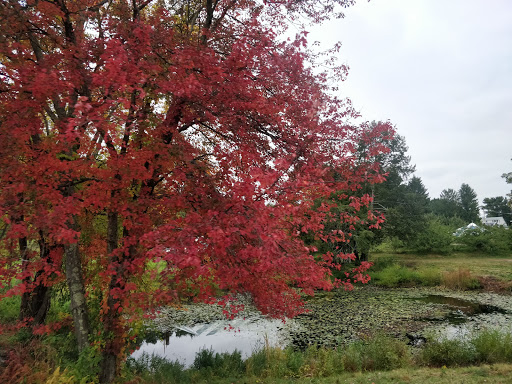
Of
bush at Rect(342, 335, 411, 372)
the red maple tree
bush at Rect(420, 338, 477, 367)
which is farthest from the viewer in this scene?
bush at Rect(342, 335, 411, 372)

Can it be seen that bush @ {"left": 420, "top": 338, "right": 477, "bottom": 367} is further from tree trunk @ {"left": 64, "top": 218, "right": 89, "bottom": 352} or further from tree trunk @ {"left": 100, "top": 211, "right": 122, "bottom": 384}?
tree trunk @ {"left": 64, "top": 218, "right": 89, "bottom": 352}

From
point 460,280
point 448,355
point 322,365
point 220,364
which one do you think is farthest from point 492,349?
point 460,280

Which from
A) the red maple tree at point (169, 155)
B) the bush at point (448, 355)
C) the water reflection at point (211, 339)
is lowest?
the water reflection at point (211, 339)

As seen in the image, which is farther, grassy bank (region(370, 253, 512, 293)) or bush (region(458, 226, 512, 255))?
bush (region(458, 226, 512, 255))

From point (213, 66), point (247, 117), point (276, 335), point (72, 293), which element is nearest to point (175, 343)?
point (276, 335)

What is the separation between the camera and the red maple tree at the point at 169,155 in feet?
13.0

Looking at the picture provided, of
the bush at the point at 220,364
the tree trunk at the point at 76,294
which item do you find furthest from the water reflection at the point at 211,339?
the tree trunk at the point at 76,294

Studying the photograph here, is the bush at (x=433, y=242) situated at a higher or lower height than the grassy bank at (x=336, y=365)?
higher

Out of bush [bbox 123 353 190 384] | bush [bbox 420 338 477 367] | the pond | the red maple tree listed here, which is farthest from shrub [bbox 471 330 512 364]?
bush [bbox 123 353 190 384]

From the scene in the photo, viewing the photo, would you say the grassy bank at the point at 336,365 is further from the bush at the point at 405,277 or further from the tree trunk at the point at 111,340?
the bush at the point at 405,277

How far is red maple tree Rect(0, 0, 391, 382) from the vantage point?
3967 mm

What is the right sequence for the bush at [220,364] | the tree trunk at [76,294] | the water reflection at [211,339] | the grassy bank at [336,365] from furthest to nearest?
the water reflection at [211,339] < the bush at [220,364] < the grassy bank at [336,365] < the tree trunk at [76,294]

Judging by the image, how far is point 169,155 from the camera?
198 inches

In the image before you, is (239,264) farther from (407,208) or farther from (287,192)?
(407,208)
